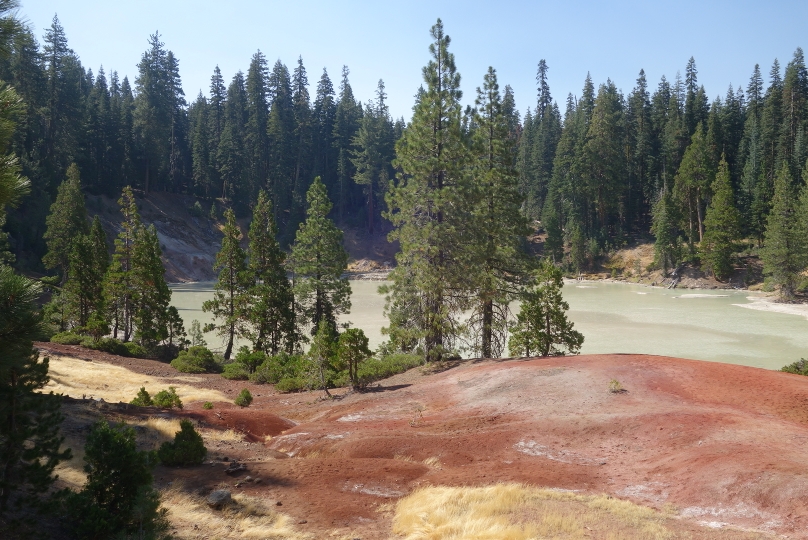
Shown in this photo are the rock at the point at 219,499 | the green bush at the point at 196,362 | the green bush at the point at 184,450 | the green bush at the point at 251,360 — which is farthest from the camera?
the green bush at the point at 251,360

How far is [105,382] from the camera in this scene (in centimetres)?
2112

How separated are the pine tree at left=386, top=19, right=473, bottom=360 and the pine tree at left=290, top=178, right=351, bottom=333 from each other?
21.7ft

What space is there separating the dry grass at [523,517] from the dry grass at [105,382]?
561 inches

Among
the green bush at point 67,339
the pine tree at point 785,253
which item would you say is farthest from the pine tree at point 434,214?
the pine tree at point 785,253

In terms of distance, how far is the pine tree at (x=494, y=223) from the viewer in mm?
23734

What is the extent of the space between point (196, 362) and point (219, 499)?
68.5 feet

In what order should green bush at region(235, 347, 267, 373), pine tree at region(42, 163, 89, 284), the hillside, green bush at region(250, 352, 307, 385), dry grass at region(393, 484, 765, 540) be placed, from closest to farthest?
dry grass at region(393, 484, 765, 540) < green bush at region(250, 352, 307, 385) < green bush at region(235, 347, 267, 373) < pine tree at region(42, 163, 89, 284) < the hillside

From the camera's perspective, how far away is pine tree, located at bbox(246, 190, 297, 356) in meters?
29.5

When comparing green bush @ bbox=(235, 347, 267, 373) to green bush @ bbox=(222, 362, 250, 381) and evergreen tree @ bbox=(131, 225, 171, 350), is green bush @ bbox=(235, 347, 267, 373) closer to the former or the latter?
green bush @ bbox=(222, 362, 250, 381)

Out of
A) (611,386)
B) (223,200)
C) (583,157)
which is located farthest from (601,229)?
(611,386)

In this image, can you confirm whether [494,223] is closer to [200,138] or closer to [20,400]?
[20,400]

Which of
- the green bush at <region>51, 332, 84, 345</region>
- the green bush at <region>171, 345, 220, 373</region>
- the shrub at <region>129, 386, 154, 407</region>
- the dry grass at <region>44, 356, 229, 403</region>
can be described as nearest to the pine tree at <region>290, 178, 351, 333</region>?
the green bush at <region>171, 345, 220, 373</region>

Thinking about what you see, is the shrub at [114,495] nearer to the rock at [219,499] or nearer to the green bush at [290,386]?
the rock at [219,499]

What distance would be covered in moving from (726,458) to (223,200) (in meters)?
89.5
